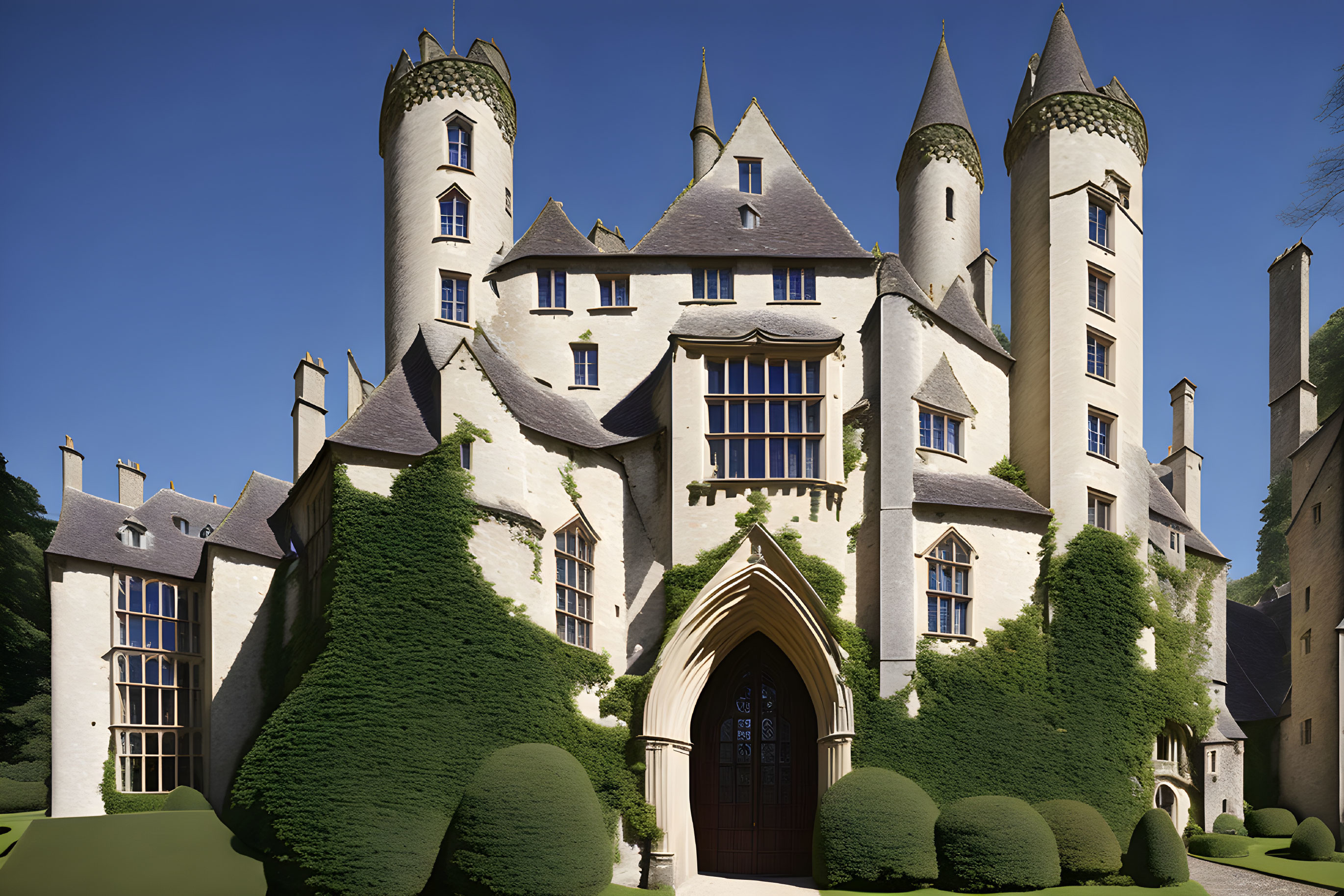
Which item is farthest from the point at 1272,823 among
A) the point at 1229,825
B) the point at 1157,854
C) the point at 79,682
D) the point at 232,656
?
the point at 79,682

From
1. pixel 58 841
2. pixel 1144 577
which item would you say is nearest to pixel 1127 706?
pixel 1144 577

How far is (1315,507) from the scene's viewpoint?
118 feet

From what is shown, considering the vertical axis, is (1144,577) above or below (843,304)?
below

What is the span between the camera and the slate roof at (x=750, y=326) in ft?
95.5

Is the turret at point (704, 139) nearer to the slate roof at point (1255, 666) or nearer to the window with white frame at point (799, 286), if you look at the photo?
the window with white frame at point (799, 286)

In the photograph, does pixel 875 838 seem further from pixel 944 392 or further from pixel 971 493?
pixel 944 392

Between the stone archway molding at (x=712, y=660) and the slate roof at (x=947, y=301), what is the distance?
28.3ft

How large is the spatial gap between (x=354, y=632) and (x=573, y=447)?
8.33 meters

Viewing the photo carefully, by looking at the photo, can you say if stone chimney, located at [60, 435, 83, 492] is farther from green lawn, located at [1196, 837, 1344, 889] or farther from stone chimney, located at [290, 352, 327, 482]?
green lawn, located at [1196, 837, 1344, 889]

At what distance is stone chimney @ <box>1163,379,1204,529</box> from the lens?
43125 mm

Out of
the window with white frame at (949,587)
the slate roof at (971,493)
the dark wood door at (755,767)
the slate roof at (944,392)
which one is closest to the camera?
the window with white frame at (949,587)

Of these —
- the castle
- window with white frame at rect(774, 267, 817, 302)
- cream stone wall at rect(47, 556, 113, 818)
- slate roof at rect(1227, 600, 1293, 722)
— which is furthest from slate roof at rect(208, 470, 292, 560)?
slate roof at rect(1227, 600, 1293, 722)

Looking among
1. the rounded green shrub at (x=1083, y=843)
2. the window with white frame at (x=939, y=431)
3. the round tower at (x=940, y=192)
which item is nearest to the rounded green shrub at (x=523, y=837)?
the rounded green shrub at (x=1083, y=843)

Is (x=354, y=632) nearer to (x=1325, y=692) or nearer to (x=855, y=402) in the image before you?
(x=855, y=402)
